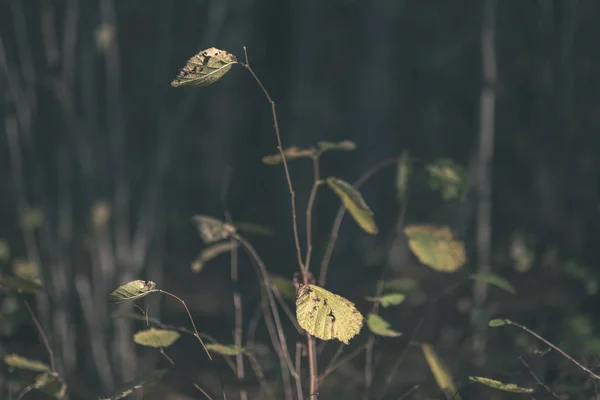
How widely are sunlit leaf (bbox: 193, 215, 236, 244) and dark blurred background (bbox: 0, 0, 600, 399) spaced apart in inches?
1.6

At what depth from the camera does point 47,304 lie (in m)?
2.02

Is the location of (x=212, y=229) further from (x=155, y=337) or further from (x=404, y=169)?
(x=404, y=169)

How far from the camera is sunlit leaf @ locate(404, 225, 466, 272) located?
129 cm

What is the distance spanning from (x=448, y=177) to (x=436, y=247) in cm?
15

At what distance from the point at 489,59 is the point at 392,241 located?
1.16 metres

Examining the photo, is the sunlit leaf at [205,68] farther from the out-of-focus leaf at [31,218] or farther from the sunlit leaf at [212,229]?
the out-of-focus leaf at [31,218]

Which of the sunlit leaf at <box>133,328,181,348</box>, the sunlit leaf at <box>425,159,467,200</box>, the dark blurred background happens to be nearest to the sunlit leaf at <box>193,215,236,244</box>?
the dark blurred background

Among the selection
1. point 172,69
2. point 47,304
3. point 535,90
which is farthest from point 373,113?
point 172,69

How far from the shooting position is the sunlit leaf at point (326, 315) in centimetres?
94

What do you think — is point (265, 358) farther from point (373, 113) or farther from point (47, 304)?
point (373, 113)

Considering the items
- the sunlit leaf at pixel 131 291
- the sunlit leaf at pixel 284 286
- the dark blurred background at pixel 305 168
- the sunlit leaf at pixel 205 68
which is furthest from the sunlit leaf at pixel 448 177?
the sunlit leaf at pixel 131 291

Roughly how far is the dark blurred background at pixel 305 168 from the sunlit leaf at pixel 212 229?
0.14 ft

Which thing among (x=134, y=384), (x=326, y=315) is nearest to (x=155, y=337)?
(x=134, y=384)

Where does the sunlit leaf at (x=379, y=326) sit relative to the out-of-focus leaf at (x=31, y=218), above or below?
above
